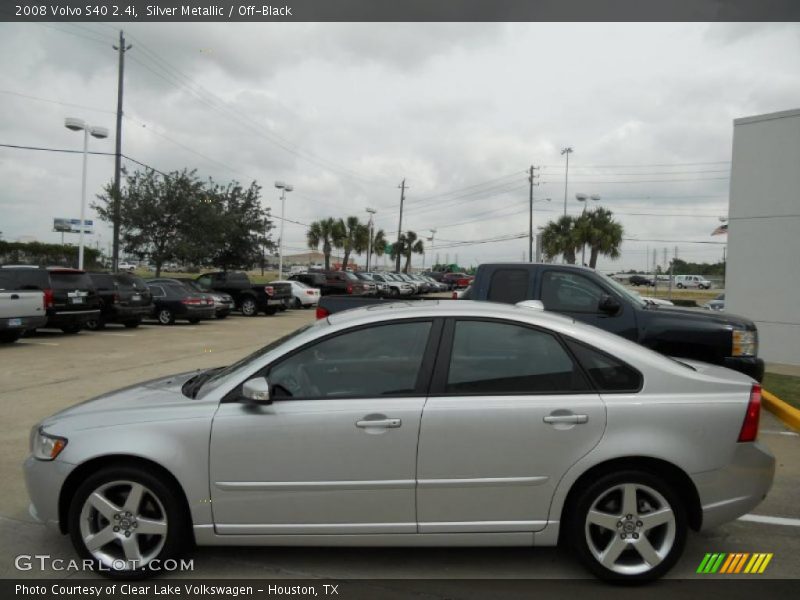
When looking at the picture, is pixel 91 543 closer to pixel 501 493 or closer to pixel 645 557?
pixel 501 493

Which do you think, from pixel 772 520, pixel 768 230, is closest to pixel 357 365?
pixel 772 520

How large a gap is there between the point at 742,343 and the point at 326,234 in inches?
2352

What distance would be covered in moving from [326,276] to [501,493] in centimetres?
3218

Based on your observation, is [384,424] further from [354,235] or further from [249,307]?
[354,235]

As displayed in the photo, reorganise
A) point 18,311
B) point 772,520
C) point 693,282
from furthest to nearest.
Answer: point 693,282, point 18,311, point 772,520

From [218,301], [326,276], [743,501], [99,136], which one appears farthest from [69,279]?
[326,276]

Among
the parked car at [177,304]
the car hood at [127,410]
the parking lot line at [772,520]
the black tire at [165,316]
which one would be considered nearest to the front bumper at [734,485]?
the parking lot line at [772,520]

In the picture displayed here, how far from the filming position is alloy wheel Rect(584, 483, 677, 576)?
3473 millimetres

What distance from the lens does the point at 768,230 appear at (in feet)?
40.9

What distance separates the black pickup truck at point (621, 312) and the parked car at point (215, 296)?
578 inches

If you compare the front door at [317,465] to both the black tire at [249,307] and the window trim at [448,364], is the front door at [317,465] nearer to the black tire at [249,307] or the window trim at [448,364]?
the window trim at [448,364]

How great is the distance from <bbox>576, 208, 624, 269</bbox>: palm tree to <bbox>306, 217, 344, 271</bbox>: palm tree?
27.5m

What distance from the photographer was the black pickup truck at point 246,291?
24578 millimetres

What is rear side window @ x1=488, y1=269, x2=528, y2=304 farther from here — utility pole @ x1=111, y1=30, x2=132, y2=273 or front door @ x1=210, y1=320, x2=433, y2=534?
utility pole @ x1=111, y1=30, x2=132, y2=273
